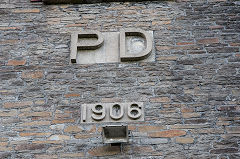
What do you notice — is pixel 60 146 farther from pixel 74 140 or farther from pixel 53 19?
pixel 53 19

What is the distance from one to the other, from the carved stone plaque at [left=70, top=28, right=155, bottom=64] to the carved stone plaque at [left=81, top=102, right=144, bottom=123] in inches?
25.6

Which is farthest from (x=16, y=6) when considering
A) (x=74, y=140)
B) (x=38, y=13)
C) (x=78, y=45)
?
(x=74, y=140)

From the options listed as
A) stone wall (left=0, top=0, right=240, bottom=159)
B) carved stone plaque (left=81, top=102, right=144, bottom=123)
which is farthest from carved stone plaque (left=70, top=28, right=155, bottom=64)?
carved stone plaque (left=81, top=102, right=144, bottom=123)

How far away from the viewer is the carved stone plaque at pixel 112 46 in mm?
4609

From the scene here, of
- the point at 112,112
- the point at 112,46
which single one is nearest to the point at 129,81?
the point at 112,112

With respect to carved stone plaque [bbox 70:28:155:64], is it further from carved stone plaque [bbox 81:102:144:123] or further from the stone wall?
carved stone plaque [bbox 81:102:144:123]

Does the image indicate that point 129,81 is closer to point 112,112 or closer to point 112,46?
point 112,112

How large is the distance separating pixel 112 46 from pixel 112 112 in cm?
98

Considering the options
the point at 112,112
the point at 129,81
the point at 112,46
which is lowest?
the point at 112,112

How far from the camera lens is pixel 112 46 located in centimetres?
477

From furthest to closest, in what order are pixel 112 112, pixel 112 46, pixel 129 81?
1. pixel 112 46
2. pixel 129 81
3. pixel 112 112

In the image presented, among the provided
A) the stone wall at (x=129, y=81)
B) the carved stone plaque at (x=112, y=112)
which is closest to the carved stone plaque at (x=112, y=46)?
the stone wall at (x=129, y=81)

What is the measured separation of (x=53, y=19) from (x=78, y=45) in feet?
2.07

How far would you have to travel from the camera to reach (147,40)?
15.6 feet
